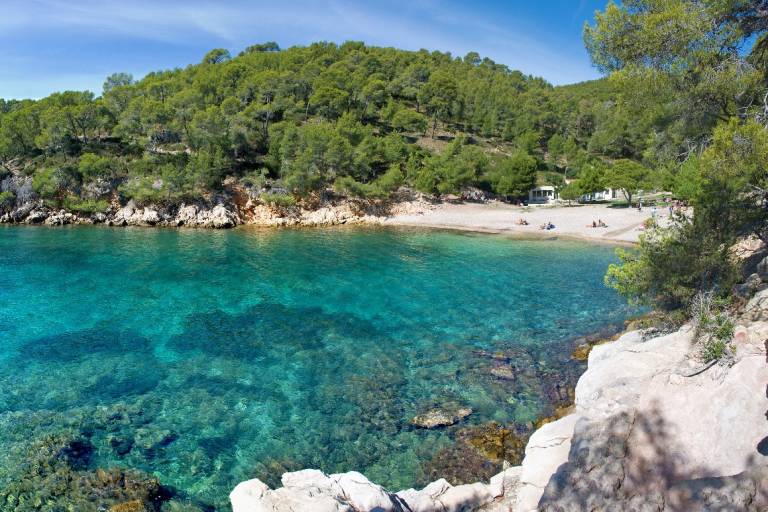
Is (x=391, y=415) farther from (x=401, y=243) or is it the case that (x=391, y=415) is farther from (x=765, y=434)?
(x=401, y=243)

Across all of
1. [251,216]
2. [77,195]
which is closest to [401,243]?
[251,216]

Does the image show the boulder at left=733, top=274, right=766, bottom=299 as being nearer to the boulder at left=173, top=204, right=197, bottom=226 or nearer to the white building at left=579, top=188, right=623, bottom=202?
the boulder at left=173, top=204, right=197, bottom=226

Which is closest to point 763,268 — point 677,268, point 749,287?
point 749,287

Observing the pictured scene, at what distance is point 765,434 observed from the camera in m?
6.98

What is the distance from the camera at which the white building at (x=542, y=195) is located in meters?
75.3

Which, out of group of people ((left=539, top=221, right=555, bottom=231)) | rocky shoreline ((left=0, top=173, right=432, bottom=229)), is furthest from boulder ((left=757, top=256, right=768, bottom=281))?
rocky shoreline ((left=0, top=173, right=432, bottom=229))

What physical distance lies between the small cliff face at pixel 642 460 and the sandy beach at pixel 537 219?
37.4m

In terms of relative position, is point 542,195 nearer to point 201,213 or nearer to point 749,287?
point 201,213

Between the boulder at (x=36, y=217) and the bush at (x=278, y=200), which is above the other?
the bush at (x=278, y=200)

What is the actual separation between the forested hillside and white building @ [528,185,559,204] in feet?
6.09

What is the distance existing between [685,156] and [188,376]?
1879cm

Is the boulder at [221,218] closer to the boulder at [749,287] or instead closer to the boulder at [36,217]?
the boulder at [36,217]

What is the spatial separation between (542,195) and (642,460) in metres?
75.5

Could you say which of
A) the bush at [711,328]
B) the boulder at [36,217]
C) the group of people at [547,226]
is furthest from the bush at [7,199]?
the bush at [711,328]
